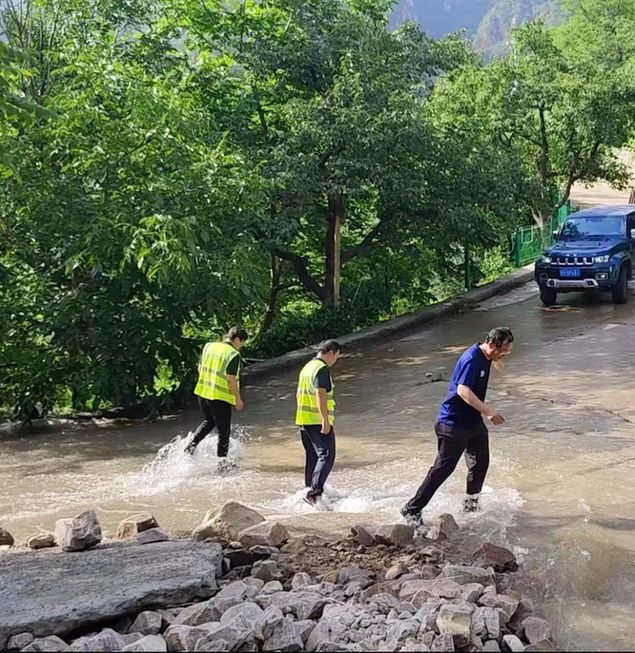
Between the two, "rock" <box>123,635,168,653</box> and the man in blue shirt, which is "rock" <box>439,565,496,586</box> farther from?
"rock" <box>123,635,168,653</box>

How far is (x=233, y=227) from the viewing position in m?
11.9

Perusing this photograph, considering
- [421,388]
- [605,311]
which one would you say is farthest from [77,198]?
[605,311]

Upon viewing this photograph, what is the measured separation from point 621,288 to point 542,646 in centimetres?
1452

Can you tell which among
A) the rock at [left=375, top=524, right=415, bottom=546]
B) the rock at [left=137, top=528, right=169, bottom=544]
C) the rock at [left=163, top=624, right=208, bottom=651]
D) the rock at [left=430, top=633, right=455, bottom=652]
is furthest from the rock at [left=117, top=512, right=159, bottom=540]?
the rock at [left=430, top=633, right=455, bottom=652]

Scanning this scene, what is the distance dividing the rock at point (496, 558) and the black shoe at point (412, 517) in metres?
0.89

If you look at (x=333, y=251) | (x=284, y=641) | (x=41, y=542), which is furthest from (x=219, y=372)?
(x=333, y=251)

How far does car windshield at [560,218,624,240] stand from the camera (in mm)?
19159

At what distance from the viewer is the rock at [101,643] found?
4469 mm

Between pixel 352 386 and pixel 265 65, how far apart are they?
6283 mm

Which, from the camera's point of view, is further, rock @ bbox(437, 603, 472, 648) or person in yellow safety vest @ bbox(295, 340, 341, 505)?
person in yellow safety vest @ bbox(295, 340, 341, 505)

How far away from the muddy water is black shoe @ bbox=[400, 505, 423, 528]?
0.34 m

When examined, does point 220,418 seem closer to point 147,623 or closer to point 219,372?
point 219,372

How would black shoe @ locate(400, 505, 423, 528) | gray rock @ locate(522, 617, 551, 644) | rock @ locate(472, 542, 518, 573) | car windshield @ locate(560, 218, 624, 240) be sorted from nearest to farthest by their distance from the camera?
gray rock @ locate(522, 617, 551, 644) < rock @ locate(472, 542, 518, 573) < black shoe @ locate(400, 505, 423, 528) < car windshield @ locate(560, 218, 624, 240)

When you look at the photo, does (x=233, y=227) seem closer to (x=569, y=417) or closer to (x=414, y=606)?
(x=569, y=417)
